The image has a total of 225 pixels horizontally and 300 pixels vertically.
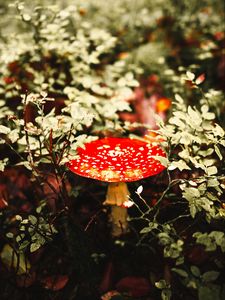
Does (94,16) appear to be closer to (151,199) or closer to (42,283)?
(151,199)

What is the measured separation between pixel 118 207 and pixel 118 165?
0.38m

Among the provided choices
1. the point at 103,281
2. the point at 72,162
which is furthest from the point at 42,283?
the point at 72,162

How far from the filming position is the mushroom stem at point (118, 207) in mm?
1459

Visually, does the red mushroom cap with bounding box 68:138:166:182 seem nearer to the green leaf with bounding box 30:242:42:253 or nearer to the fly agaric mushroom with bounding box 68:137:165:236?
the fly agaric mushroom with bounding box 68:137:165:236

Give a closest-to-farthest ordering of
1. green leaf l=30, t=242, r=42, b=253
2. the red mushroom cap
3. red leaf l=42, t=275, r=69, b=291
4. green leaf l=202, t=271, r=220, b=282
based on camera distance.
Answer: green leaf l=202, t=271, r=220, b=282, green leaf l=30, t=242, r=42, b=253, the red mushroom cap, red leaf l=42, t=275, r=69, b=291

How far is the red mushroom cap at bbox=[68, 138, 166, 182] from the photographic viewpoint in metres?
1.18

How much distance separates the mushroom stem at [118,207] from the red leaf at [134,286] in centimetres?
22

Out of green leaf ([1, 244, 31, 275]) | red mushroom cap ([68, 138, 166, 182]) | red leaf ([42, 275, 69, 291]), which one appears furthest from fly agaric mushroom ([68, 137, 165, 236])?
green leaf ([1, 244, 31, 275])

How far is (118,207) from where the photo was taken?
1.53 metres

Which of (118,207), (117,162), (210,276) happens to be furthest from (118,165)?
(210,276)

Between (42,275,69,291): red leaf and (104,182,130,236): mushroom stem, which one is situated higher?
(104,182,130,236): mushroom stem

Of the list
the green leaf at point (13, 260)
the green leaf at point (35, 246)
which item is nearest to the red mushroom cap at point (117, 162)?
the green leaf at point (35, 246)

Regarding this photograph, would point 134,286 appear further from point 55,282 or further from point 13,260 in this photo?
point 13,260

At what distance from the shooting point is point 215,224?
1366 millimetres
